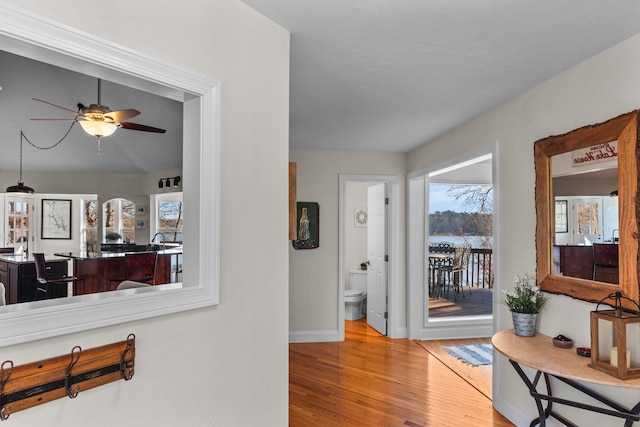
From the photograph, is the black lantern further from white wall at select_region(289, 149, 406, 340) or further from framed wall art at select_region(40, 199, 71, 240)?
framed wall art at select_region(40, 199, 71, 240)

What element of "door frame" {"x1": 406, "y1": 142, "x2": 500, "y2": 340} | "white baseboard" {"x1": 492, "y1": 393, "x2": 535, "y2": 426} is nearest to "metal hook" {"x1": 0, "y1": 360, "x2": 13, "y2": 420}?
"white baseboard" {"x1": 492, "y1": 393, "x2": 535, "y2": 426}

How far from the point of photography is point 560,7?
5.51 ft

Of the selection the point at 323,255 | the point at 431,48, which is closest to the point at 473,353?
the point at 323,255

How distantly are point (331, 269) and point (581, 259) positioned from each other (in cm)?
301

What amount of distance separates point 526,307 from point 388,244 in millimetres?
Answer: 2640

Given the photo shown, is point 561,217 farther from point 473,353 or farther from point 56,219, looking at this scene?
point 56,219

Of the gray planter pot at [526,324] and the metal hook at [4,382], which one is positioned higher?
the metal hook at [4,382]

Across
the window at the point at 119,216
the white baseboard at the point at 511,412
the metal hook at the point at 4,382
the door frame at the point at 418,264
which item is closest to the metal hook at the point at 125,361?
the metal hook at the point at 4,382

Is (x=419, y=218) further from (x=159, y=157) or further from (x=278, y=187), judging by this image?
(x=159, y=157)

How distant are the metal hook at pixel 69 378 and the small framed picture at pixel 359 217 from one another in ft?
19.4

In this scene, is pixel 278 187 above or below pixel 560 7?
below

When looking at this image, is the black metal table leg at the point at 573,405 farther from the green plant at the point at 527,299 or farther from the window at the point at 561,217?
the window at the point at 561,217

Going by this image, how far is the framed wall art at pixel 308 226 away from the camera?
482 cm

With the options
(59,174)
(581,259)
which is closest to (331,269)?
(581,259)
